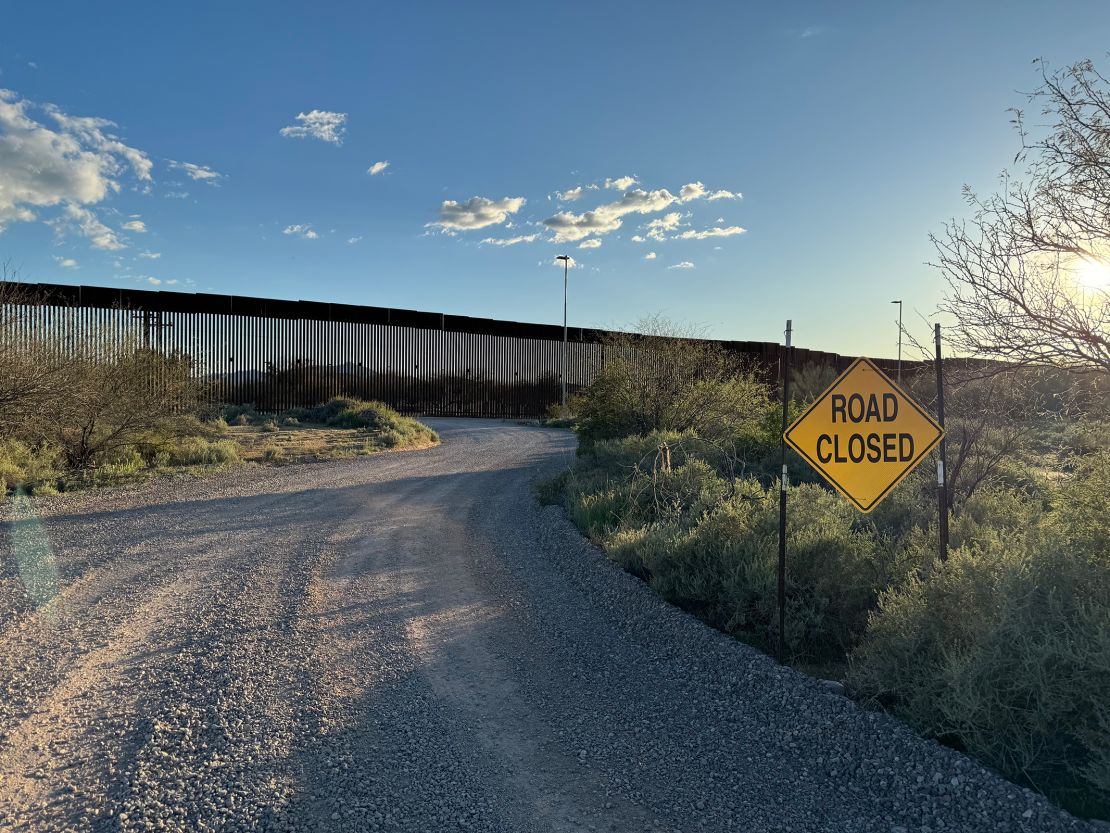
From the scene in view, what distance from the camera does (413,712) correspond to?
476 centimetres

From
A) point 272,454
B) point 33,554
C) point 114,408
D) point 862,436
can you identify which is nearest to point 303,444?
point 272,454

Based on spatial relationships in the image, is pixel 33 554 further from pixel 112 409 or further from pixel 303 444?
pixel 303 444

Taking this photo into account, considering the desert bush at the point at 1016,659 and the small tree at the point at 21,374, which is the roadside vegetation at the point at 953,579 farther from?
the small tree at the point at 21,374

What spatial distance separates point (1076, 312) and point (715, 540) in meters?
3.71

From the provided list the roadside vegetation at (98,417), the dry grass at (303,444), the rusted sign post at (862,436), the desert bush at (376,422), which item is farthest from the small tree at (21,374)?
the rusted sign post at (862,436)

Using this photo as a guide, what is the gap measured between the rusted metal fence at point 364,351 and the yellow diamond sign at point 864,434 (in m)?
18.9

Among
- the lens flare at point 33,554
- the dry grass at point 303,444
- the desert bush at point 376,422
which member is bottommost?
the lens flare at point 33,554

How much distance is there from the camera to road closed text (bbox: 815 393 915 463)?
238 inches

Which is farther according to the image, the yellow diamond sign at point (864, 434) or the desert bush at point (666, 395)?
the desert bush at point (666, 395)

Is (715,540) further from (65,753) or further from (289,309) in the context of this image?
(289,309)

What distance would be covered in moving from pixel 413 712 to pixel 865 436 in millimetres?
4285

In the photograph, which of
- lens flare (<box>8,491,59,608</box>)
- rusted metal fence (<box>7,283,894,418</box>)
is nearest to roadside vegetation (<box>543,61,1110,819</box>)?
lens flare (<box>8,491,59,608</box>)

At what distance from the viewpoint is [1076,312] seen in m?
5.83

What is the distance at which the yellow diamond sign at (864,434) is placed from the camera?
19.6 ft
